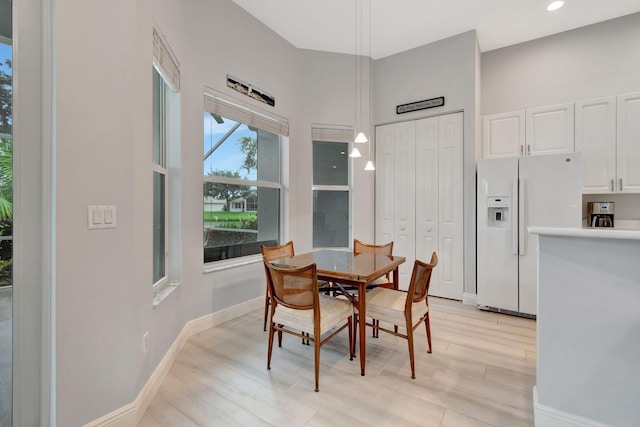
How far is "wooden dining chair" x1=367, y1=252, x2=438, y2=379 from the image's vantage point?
7.01 ft

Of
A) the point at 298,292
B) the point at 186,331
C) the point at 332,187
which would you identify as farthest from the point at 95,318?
the point at 332,187

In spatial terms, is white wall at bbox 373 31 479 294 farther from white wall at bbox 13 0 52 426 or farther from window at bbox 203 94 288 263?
white wall at bbox 13 0 52 426

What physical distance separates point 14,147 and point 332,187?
3.36 meters

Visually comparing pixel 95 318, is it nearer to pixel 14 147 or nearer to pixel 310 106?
pixel 14 147

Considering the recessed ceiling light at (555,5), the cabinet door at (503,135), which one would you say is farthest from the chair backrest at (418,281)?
the recessed ceiling light at (555,5)

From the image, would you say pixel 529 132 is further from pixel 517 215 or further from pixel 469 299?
pixel 469 299

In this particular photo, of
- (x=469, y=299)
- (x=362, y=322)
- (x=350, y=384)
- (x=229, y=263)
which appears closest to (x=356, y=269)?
(x=362, y=322)

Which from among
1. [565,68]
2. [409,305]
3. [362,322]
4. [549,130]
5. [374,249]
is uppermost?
[565,68]

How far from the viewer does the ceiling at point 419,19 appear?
10.5 feet

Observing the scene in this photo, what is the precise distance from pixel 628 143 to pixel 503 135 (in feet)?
3.72

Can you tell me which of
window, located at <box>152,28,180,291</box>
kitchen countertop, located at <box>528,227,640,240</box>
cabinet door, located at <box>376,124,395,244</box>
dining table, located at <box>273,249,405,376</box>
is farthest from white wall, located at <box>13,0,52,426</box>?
cabinet door, located at <box>376,124,395,244</box>

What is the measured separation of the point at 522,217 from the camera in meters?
3.25

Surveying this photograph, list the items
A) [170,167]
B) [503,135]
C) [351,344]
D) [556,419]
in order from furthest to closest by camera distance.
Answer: [503,135]
[170,167]
[351,344]
[556,419]

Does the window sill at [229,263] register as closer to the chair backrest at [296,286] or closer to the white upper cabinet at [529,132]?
the chair backrest at [296,286]
